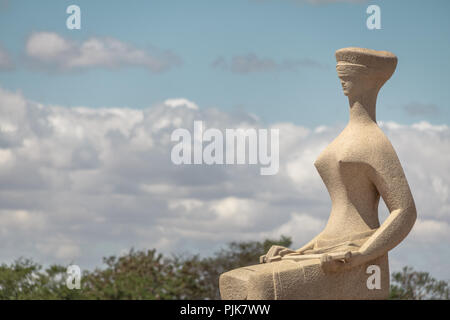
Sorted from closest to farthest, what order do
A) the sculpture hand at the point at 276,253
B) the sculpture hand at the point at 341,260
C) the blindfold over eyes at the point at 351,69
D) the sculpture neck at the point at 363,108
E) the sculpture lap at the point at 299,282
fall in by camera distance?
the sculpture lap at the point at 299,282
the sculpture hand at the point at 341,260
the sculpture hand at the point at 276,253
the blindfold over eyes at the point at 351,69
the sculpture neck at the point at 363,108

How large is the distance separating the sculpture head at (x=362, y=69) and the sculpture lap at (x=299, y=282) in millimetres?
2156

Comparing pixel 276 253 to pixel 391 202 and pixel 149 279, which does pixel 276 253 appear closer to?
pixel 391 202

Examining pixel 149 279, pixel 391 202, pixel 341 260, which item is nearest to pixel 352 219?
pixel 391 202

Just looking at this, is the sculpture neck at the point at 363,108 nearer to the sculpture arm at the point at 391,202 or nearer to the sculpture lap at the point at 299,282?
the sculpture arm at the point at 391,202

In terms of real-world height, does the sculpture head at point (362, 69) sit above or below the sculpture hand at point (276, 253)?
above

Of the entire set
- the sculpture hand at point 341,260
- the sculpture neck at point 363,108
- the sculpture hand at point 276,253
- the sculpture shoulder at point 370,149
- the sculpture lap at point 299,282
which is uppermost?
the sculpture neck at point 363,108

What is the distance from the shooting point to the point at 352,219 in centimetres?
977

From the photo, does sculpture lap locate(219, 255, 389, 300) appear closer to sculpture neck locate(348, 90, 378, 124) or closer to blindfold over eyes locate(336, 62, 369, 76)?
sculpture neck locate(348, 90, 378, 124)

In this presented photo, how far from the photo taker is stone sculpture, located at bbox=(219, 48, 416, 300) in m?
9.14

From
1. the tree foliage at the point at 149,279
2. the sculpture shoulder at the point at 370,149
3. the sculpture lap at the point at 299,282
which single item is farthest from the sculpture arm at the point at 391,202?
the tree foliage at the point at 149,279

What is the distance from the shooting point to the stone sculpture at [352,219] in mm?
9141

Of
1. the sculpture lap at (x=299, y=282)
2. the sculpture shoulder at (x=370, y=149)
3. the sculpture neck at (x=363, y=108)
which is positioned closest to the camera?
the sculpture lap at (x=299, y=282)
